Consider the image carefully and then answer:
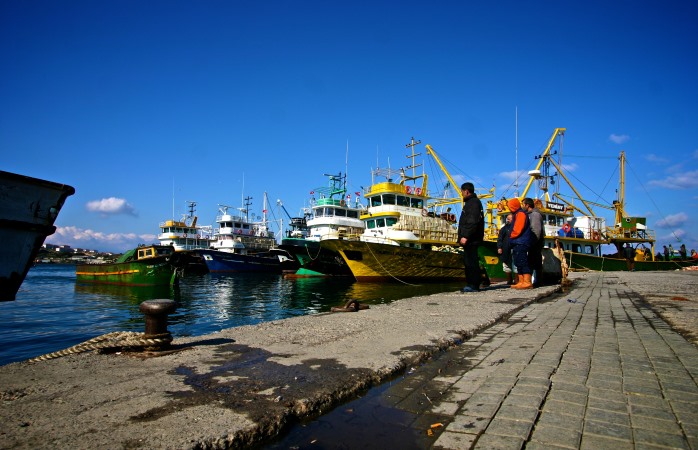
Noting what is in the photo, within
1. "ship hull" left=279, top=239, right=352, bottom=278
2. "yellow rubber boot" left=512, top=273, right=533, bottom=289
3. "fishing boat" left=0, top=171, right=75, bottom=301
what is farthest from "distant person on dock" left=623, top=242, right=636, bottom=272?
"fishing boat" left=0, top=171, right=75, bottom=301

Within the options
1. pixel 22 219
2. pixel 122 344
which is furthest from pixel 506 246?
pixel 22 219

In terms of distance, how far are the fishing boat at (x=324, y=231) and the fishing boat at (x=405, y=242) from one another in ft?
8.81

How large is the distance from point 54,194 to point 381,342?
4134mm

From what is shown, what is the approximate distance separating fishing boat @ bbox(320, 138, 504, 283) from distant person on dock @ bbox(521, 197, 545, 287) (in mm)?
9514

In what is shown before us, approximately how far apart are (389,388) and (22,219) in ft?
14.5

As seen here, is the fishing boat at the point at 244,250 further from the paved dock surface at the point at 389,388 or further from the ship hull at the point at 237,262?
the paved dock surface at the point at 389,388

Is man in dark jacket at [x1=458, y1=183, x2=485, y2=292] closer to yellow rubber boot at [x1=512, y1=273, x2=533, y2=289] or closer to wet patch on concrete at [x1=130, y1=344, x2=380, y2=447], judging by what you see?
yellow rubber boot at [x1=512, y1=273, x2=533, y2=289]

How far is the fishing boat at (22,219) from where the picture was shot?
4148mm

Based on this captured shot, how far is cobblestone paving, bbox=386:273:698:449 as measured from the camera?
1.80 metres

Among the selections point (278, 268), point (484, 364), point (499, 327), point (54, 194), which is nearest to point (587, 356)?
point (484, 364)

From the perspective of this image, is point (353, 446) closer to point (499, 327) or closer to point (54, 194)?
point (499, 327)

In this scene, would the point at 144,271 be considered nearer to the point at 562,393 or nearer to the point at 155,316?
the point at 155,316

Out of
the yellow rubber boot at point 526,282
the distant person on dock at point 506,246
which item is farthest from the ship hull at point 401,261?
the yellow rubber boot at point 526,282

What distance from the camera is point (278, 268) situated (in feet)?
129
